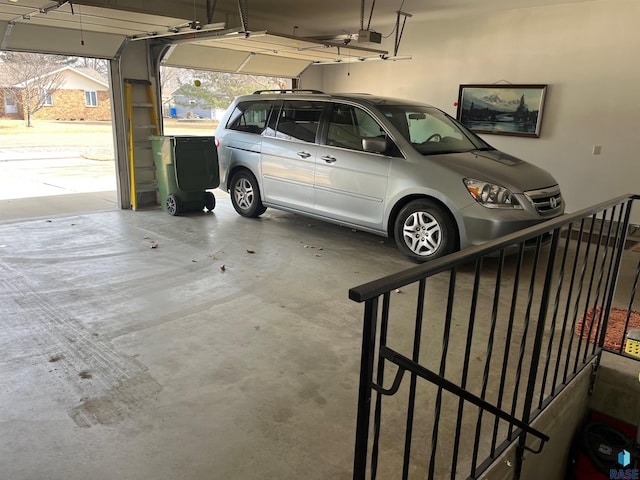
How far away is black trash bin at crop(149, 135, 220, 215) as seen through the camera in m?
6.78

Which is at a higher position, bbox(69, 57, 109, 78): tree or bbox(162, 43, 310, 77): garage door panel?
bbox(162, 43, 310, 77): garage door panel

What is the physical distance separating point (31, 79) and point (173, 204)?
5.51m

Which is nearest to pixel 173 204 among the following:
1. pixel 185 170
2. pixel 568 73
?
pixel 185 170

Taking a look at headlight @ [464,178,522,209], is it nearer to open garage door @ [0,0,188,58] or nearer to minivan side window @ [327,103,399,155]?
minivan side window @ [327,103,399,155]

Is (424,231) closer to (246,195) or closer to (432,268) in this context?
(246,195)

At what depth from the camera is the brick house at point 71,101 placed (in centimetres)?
931

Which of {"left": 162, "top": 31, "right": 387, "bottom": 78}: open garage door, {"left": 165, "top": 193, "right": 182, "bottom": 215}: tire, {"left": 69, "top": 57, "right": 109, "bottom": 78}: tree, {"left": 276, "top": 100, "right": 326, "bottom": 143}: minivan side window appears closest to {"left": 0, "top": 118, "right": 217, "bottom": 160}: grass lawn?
{"left": 162, "top": 31, "right": 387, "bottom": 78}: open garage door

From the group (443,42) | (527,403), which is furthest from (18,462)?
(443,42)

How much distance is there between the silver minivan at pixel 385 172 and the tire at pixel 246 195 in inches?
0.9

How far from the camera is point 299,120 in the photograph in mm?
5941

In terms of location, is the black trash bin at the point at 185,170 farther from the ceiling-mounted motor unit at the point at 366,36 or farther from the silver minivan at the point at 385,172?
the ceiling-mounted motor unit at the point at 366,36

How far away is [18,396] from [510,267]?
4491 mm

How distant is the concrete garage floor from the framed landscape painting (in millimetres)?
3446

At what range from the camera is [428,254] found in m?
4.95
